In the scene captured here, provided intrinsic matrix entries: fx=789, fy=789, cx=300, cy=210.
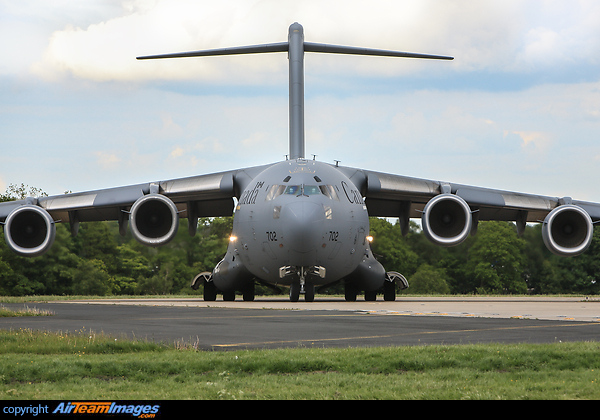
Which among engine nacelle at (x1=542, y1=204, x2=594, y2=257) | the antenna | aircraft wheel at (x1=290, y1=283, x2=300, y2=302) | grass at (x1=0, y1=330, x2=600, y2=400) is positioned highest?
the antenna

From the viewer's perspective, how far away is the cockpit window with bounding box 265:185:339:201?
1938cm

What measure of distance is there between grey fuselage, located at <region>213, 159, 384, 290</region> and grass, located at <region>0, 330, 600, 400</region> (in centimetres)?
1044

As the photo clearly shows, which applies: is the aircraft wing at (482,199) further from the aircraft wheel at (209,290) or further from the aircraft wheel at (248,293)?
the aircraft wheel at (209,290)

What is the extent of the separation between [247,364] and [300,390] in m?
1.30

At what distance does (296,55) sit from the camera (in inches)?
1018

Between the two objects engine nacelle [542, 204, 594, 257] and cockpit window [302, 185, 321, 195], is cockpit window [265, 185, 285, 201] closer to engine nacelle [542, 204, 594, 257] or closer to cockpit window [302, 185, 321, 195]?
cockpit window [302, 185, 321, 195]

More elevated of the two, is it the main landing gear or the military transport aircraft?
the military transport aircraft

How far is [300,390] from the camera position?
228 inches

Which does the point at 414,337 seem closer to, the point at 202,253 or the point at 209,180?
the point at 209,180

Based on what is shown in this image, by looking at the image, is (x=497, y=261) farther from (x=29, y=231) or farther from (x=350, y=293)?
(x=29, y=231)

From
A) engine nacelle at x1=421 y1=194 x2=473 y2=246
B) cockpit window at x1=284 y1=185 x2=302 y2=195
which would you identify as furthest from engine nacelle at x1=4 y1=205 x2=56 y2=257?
engine nacelle at x1=421 y1=194 x2=473 y2=246

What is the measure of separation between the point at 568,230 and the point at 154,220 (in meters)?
12.0

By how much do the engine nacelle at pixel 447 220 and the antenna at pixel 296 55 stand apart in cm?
471

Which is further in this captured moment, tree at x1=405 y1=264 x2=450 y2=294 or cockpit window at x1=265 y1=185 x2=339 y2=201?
tree at x1=405 y1=264 x2=450 y2=294
